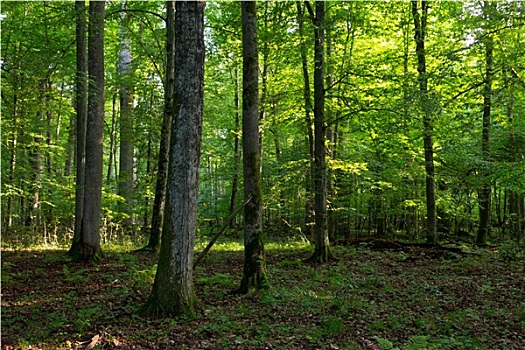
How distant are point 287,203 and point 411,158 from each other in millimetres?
5956

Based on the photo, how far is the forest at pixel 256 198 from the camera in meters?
5.54

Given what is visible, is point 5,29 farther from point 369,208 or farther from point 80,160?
point 369,208

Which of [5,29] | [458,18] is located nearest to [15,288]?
[5,29]

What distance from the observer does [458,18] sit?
10570mm

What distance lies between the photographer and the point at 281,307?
254 inches

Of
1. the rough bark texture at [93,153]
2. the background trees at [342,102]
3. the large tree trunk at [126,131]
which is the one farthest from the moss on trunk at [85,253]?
the large tree trunk at [126,131]

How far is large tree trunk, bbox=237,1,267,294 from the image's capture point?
716 centimetres

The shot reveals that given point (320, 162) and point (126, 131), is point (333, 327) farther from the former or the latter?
point (126, 131)

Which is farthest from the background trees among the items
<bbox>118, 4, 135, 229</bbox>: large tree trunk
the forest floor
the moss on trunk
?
the forest floor

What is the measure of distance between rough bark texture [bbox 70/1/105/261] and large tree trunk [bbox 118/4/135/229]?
16.5ft

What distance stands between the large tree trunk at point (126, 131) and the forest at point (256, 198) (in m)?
0.10

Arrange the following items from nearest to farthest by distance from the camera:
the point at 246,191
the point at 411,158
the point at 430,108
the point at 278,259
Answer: the point at 246,191
the point at 430,108
the point at 278,259
the point at 411,158

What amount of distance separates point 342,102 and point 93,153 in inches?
345

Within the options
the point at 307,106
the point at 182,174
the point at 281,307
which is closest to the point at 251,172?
the point at 182,174
